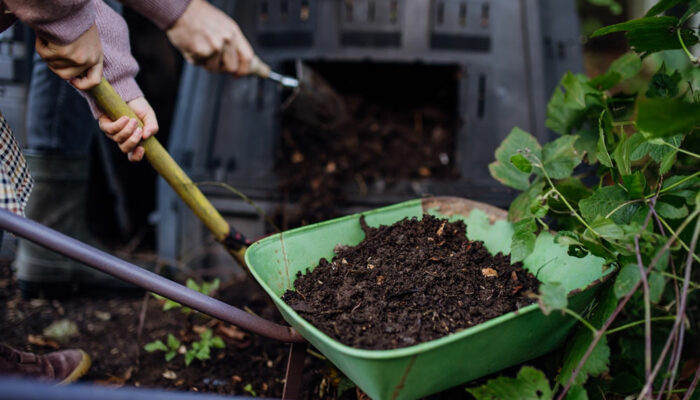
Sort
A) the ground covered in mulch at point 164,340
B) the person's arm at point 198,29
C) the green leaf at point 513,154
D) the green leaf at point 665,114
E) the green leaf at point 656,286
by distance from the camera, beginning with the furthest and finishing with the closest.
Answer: the person's arm at point 198,29 < the ground covered in mulch at point 164,340 < the green leaf at point 513,154 < the green leaf at point 656,286 < the green leaf at point 665,114

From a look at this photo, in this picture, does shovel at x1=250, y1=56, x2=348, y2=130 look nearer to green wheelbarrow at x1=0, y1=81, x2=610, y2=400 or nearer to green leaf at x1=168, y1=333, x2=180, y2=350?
green wheelbarrow at x1=0, y1=81, x2=610, y2=400

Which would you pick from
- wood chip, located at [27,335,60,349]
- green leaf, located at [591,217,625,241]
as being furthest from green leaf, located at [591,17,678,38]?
wood chip, located at [27,335,60,349]

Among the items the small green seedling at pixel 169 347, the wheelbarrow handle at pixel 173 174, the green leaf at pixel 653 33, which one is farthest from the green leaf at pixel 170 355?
the green leaf at pixel 653 33

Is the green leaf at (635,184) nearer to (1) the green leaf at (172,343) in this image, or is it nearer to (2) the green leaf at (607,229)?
(2) the green leaf at (607,229)

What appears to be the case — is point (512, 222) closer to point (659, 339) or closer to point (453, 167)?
point (659, 339)

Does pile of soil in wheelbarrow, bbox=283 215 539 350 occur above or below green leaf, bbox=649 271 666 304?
below

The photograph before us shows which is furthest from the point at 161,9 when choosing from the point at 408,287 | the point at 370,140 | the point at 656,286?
the point at 656,286

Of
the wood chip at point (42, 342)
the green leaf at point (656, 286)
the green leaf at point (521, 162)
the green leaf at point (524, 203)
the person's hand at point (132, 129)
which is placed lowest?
the wood chip at point (42, 342)

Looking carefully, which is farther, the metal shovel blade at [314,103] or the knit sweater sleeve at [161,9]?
the metal shovel blade at [314,103]

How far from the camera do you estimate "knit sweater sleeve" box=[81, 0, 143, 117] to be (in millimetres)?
1305

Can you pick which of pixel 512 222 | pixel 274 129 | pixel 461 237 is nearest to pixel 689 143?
pixel 512 222

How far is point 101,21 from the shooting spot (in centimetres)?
131

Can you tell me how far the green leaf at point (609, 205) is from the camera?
108cm

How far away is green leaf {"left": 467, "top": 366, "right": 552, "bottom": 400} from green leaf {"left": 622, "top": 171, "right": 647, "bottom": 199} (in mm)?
413
